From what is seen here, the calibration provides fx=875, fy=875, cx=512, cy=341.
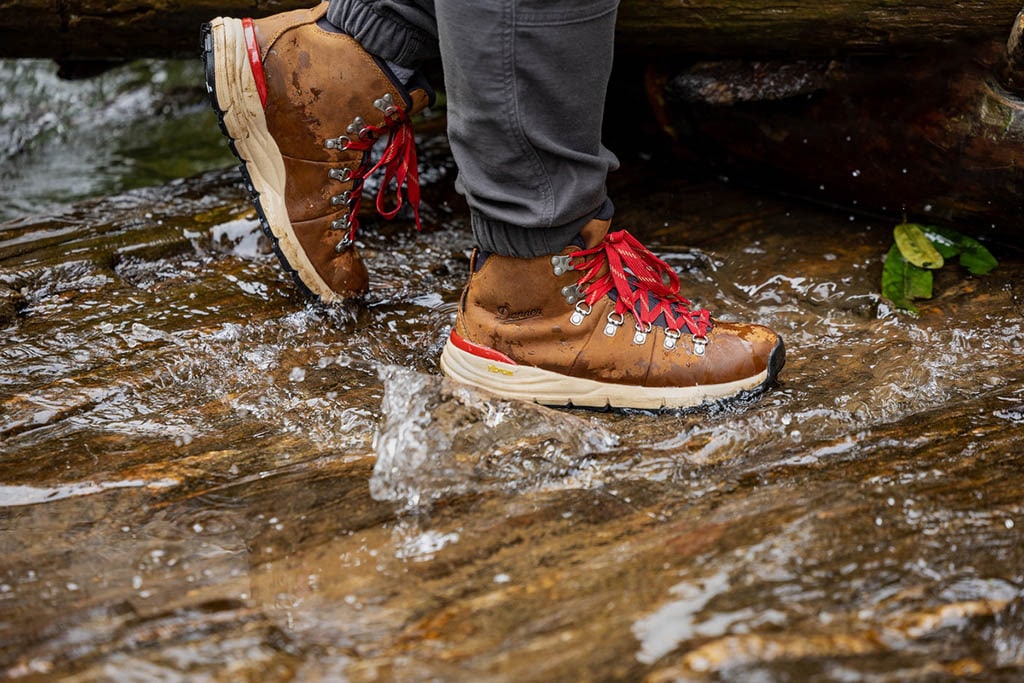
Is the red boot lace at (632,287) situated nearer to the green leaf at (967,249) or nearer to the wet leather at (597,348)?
the wet leather at (597,348)

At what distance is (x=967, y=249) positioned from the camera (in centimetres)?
281

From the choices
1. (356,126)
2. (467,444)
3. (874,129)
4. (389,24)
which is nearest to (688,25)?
(874,129)

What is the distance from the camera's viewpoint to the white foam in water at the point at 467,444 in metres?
1.76

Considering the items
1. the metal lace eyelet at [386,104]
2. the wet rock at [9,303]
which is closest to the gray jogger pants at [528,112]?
the metal lace eyelet at [386,104]

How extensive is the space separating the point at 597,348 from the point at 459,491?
585 mm

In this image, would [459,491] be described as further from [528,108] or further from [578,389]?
[528,108]

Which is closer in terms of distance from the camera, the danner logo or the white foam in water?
the white foam in water

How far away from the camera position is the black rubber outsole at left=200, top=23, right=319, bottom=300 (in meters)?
2.26

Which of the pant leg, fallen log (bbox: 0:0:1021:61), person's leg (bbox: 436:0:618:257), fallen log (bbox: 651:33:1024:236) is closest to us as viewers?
person's leg (bbox: 436:0:618:257)

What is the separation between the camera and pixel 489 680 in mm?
1219

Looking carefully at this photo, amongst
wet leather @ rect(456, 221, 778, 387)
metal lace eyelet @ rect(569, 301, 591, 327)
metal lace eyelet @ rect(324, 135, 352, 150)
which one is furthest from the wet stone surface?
metal lace eyelet @ rect(324, 135, 352, 150)

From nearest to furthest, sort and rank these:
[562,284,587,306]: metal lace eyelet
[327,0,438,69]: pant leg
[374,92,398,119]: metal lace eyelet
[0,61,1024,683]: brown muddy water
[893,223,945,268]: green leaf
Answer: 1. [0,61,1024,683]: brown muddy water
2. [562,284,587,306]: metal lace eyelet
3. [327,0,438,69]: pant leg
4. [374,92,398,119]: metal lace eyelet
5. [893,223,945,268]: green leaf

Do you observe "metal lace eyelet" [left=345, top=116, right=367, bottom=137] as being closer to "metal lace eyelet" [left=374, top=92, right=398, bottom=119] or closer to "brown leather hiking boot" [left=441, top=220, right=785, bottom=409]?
"metal lace eyelet" [left=374, top=92, right=398, bottom=119]

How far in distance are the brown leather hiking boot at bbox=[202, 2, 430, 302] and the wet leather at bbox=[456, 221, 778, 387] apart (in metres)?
0.55
